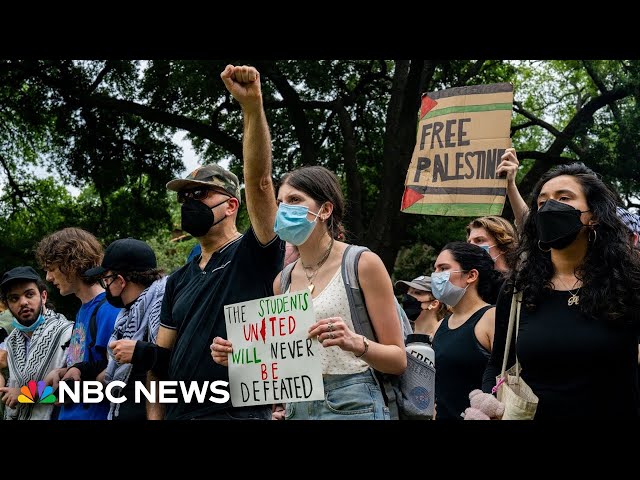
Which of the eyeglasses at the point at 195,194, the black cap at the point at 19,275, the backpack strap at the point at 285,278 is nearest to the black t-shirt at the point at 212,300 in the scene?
the backpack strap at the point at 285,278

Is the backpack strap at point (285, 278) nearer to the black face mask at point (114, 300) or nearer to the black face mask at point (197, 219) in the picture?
the black face mask at point (197, 219)

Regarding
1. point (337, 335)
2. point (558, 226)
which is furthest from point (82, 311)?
point (558, 226)

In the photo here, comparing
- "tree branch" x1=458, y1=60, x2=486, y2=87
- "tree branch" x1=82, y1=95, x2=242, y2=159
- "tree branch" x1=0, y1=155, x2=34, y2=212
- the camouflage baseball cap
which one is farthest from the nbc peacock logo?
"tree branch" x1=0, y1=155, x2=34, y2=212

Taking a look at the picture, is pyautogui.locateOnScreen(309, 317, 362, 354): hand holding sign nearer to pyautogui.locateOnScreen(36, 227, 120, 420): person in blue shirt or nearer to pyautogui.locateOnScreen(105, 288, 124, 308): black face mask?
pyautogui.locateOnScreen(105, 288, 124, 308): black face mask

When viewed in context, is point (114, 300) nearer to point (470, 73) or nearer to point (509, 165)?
point (509, 165)

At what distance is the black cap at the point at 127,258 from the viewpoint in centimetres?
522

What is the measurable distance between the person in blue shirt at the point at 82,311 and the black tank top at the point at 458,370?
2021 millimetres

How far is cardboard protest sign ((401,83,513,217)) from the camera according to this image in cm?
511

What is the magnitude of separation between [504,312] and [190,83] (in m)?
11.9

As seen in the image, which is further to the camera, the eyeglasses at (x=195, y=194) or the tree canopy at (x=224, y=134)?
the tree canopy at (x=224, y=134)

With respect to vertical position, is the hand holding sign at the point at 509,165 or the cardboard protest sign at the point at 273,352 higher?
the hand holding sign at the point at 509,165

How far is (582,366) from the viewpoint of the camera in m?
3.31

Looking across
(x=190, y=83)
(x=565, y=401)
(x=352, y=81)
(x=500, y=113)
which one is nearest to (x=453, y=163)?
(x=500, y=113)
